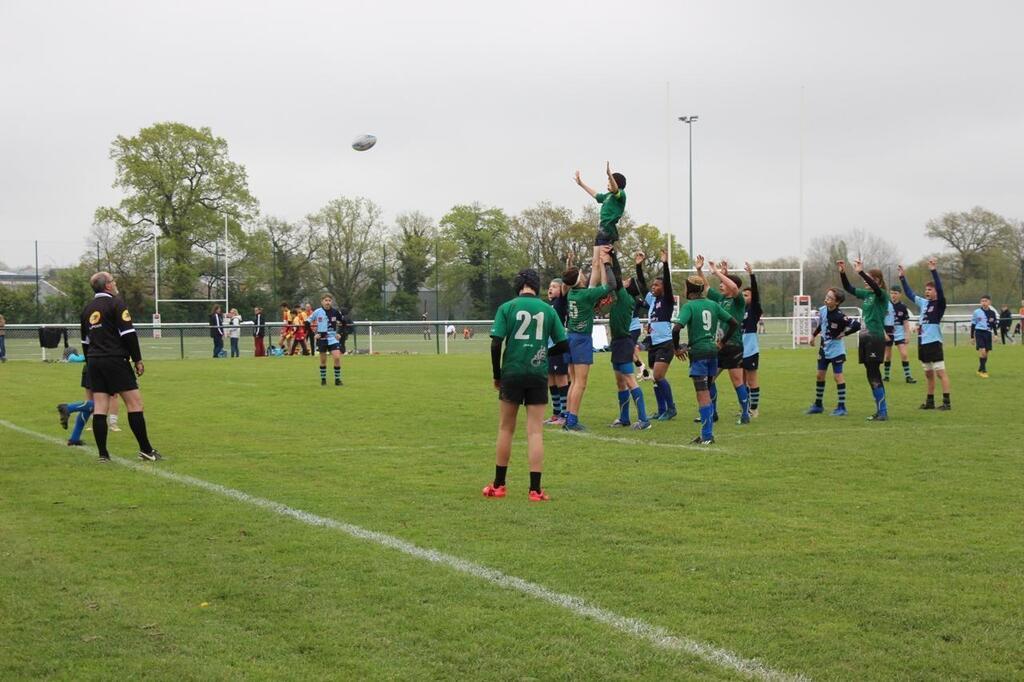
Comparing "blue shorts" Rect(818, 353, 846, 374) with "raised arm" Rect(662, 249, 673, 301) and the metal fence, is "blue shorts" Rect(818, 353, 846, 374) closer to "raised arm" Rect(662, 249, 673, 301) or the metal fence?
"raised arm" Rect(662, 249, 673, 301)

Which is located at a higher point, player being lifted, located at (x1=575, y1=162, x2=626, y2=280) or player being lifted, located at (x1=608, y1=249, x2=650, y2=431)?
player being lifted, located at (x1=575, y1=162, x2=626, y2=280)

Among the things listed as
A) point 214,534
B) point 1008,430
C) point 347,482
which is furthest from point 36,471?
point 1008,430

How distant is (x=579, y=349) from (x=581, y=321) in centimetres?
38

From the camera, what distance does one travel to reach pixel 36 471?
1038 cm

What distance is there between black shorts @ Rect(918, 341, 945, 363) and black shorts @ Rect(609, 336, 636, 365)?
5.48 metres

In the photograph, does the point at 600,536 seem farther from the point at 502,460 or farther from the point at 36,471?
the point at 36,471

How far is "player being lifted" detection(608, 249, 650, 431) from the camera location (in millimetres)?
13867

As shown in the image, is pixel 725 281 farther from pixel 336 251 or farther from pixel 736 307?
pixel 336 251

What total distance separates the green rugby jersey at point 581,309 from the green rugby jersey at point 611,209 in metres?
0.74

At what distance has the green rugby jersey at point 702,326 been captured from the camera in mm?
12227

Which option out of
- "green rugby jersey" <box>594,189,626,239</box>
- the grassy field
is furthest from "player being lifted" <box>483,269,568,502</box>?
"green rugby jersey" <box>594,189,626,239</box>

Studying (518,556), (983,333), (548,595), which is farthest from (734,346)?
(983,333)

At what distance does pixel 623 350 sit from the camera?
14086 mm

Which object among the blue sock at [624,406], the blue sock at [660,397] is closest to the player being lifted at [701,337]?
the blue sock at [624,406]
